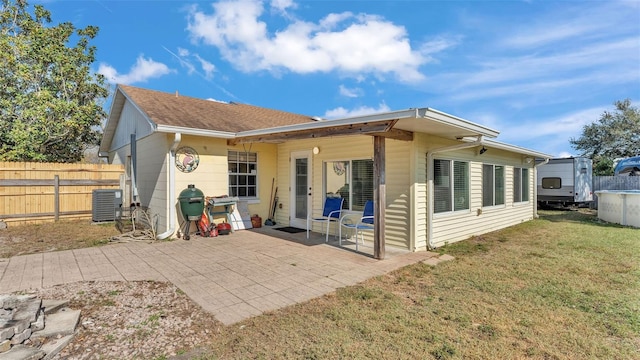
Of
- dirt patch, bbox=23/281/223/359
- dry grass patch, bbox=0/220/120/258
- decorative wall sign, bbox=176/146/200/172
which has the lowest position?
dirt patch, bbox=23/281/223/359

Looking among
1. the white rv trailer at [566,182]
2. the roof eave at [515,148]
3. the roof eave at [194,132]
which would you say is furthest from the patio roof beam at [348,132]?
the white rv trailer at [566,182]

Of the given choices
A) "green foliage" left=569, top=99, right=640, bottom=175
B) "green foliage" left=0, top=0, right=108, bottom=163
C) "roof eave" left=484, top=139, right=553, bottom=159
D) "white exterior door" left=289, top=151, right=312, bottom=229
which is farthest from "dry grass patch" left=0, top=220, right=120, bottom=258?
"green foliage" left=569, top=99, right=640, bottom=175

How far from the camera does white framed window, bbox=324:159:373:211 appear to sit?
21.5ft

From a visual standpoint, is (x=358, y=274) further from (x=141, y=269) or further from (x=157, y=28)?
(x=157, y=28)

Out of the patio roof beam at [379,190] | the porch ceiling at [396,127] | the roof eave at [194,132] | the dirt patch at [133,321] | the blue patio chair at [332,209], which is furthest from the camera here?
the blue patio chair at [332,209]

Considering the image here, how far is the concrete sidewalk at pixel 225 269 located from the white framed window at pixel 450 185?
136 cm

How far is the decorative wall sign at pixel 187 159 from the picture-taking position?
6.98m

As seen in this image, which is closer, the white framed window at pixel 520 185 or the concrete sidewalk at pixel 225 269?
the concrete sidewalk at pixel 225 269

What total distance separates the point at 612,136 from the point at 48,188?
29.0 metres

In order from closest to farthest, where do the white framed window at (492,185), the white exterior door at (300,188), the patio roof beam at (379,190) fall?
the patio roof beam at (379,190)
the white exterior door at (300,188)
the white framed window at (492,185)

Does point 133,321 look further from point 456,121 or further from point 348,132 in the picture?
point 456,121

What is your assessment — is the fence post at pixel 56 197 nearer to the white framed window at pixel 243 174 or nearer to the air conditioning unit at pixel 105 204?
the air conditioning unit at pixel 105 204

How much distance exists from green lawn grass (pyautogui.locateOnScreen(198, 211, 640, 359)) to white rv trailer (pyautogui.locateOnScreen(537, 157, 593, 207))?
1039cm

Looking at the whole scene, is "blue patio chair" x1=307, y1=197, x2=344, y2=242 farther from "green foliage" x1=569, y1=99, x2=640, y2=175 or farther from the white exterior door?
"green foliage" x1=569, y1=99, x2=640, y2=175
